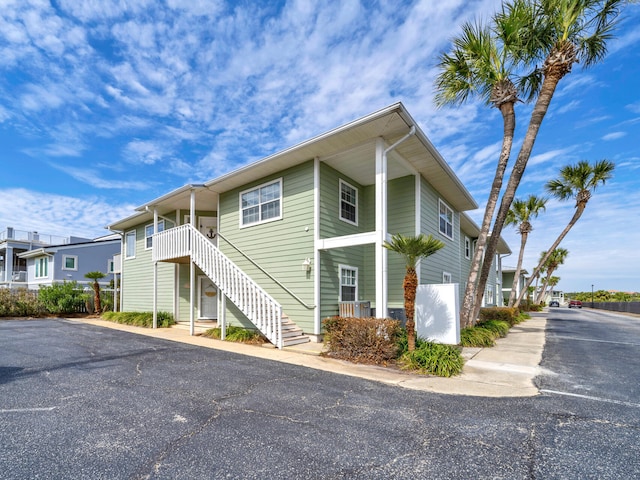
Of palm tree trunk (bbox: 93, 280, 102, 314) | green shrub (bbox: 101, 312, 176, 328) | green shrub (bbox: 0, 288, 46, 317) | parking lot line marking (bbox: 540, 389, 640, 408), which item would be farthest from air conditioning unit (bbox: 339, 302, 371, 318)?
green shrub (bbox: 0, 288, 46, 317)

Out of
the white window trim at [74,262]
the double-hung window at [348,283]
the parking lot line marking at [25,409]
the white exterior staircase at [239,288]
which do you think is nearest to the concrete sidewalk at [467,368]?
the white exterior staircase at [239,288]

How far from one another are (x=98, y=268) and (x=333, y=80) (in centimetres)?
2613

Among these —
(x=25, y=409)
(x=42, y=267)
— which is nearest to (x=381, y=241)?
(x=25, y=409)

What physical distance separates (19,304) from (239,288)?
16.1 meters

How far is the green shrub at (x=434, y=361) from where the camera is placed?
6.15m

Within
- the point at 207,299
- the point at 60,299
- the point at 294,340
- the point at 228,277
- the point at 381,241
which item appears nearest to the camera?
the point at 381,241

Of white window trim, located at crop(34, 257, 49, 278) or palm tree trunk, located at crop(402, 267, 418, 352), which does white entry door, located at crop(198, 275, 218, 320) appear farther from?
white window trim, located at crop(34, 257, 49, 278)

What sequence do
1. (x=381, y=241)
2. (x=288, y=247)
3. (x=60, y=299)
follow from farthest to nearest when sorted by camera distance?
(x=60, y=299) → (x=288, y=247) → (x=381, y=241)

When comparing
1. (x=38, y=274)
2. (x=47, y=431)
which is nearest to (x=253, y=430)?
(x=47, y=431)

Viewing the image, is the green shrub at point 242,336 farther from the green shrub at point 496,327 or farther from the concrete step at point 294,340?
the green shrub at point 496,327

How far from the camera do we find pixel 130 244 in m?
17.8

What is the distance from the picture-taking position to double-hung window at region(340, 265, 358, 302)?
1035 centimetres

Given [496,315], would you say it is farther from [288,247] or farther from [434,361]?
[288,247]

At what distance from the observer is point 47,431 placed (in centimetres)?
354
